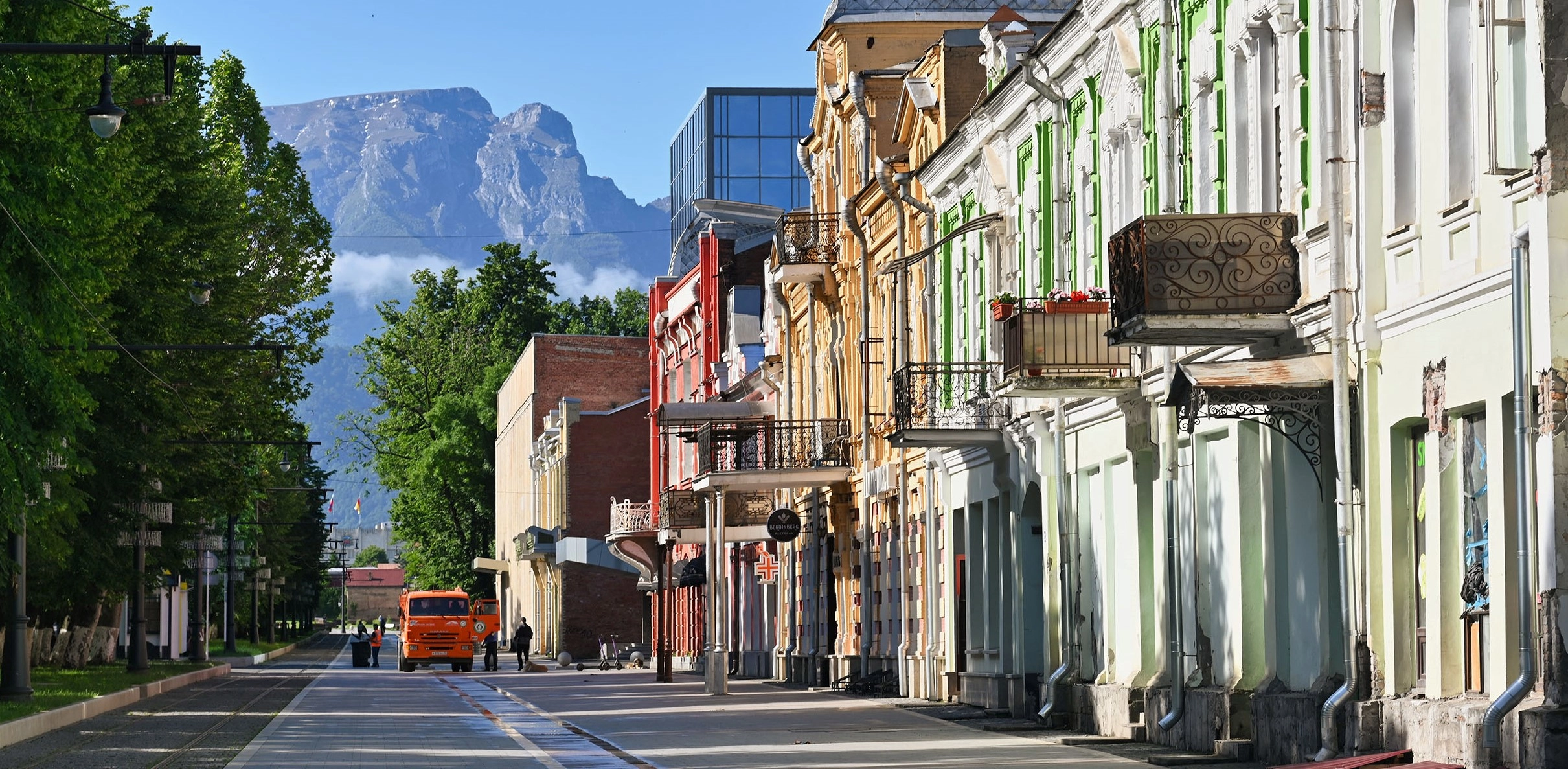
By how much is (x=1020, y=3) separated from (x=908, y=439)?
12.9 metres

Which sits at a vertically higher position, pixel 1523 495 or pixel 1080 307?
pixel 1080 307

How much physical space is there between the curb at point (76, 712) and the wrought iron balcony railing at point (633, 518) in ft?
50.1

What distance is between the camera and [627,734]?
25.5 metres

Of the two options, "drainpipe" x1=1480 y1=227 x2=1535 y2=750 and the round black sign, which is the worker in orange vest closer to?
the round black sign

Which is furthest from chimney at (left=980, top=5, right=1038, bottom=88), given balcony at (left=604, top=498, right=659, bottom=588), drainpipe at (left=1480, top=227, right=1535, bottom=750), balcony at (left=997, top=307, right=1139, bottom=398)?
balcony at (left=604, top=498, right=659, bottom=588)

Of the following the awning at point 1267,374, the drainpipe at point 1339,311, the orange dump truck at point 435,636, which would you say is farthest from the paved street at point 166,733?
the orange dump truck at point 435,636

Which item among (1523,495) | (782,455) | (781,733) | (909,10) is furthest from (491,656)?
(1523,495)

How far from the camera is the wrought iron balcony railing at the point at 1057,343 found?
74.9ft

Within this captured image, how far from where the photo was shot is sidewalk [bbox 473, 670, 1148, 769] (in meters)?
20.7

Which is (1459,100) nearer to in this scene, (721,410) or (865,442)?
(865,442)

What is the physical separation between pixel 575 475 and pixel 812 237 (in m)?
38.6

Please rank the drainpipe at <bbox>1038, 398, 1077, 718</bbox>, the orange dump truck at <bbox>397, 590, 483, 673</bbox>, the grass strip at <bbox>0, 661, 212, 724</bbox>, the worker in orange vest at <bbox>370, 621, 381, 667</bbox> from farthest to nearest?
the worker in orange vest at <bbox>370, 621, 381, 667</bbox>
the orange dump truck at <bbox>397, 590, 483, 673</bbox>
the grass strip at <bbox>0, 661, 212, 724</bbox>
the drainpipe at <bbox>1038, 398, 1077, 718</bbox>

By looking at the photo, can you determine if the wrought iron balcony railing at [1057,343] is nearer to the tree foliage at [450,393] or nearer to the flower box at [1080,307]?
the flower box at [1080,307]

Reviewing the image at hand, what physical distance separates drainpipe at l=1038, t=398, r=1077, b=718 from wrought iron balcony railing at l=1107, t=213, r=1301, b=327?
765 cm
